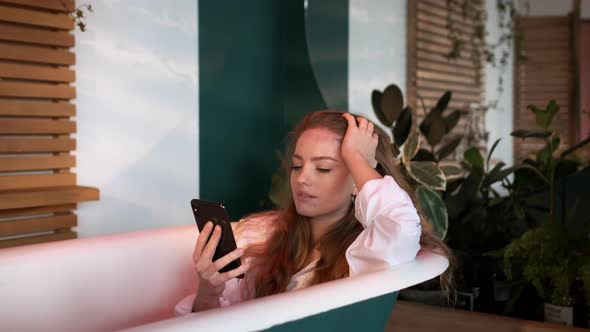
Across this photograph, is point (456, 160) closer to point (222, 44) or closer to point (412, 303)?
point (222, 44)

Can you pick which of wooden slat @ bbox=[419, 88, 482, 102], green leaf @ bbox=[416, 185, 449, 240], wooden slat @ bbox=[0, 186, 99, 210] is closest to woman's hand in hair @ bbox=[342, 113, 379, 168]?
green leaf @ bbox=[416, 185, 449, 240]

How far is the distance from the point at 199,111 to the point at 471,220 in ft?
4.68

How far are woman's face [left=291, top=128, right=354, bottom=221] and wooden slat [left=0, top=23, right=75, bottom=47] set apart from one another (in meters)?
1.30

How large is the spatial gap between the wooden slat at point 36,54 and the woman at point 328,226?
1.14 metres

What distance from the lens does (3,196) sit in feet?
7.97

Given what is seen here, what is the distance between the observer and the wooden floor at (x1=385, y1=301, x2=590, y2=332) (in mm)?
2100

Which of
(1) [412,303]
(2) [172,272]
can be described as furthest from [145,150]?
(1) [412,303]

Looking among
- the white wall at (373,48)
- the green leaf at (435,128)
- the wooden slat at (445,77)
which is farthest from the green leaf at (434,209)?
the white wall at (373,48)

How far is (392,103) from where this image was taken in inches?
110

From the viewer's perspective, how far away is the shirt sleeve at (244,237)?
6.15ft

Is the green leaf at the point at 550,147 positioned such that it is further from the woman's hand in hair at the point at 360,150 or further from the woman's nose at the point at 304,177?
the woman's nose at the point at 304,177

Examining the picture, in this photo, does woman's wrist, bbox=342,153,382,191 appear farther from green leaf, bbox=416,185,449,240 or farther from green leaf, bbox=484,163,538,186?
green leaf, bbox=484,163,538,186

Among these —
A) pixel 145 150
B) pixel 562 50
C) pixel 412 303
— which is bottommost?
pixel 412 303

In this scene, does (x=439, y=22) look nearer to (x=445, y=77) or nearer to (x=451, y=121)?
(x=445, y=77)
